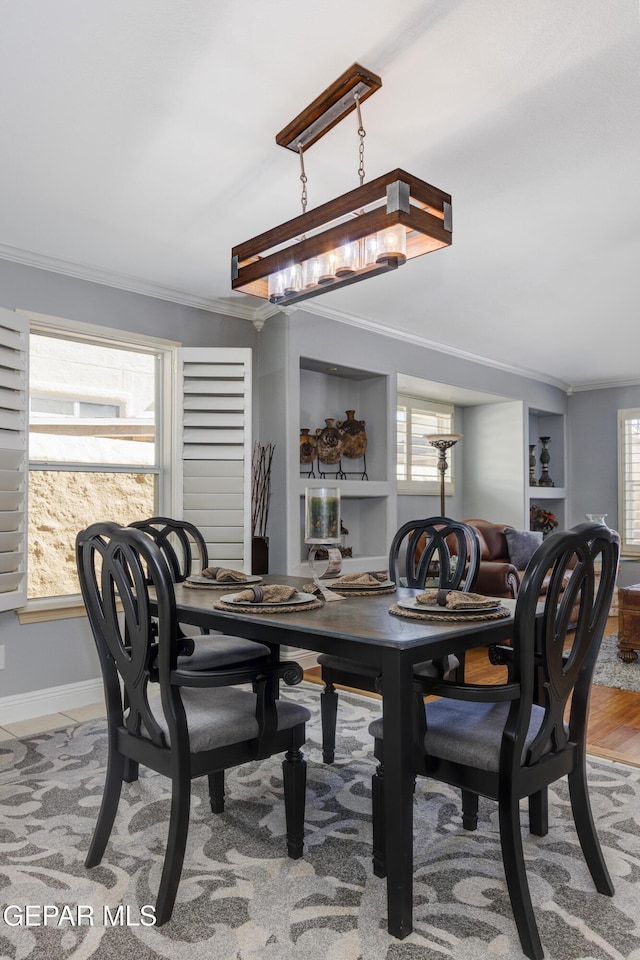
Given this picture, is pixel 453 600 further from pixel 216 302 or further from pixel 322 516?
pixel 216 302

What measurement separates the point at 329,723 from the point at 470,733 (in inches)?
48.3

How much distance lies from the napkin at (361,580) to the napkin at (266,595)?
374 millimetres

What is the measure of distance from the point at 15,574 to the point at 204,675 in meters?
2.04

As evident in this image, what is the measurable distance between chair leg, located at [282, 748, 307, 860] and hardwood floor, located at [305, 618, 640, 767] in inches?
60.9

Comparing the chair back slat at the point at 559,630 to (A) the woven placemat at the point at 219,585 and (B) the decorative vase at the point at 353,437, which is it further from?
(B) the decorative vase at the point at 353,437

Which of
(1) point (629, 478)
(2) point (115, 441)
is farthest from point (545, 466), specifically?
(2) point (115, 441)

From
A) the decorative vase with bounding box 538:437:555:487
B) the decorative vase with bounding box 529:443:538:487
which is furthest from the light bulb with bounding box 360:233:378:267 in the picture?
the decorative vase with bounding box 538:437:555:487

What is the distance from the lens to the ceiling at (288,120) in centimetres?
191

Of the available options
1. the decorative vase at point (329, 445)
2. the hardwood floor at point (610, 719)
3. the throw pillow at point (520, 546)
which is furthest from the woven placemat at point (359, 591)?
the throw pillow at point (520, 546)

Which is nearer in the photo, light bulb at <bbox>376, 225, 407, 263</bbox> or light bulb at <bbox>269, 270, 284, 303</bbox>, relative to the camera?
light bulb at <bbox>376, 225, 407, 263</bbox>

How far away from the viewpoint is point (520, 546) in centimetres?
579

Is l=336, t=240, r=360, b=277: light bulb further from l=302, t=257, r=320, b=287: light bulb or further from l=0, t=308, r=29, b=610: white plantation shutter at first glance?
l=0, t=308, r=29, b=610: white plantation shutter

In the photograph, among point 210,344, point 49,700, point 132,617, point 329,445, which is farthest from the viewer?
point 329,445

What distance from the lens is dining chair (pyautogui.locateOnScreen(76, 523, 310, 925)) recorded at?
1.72 m
